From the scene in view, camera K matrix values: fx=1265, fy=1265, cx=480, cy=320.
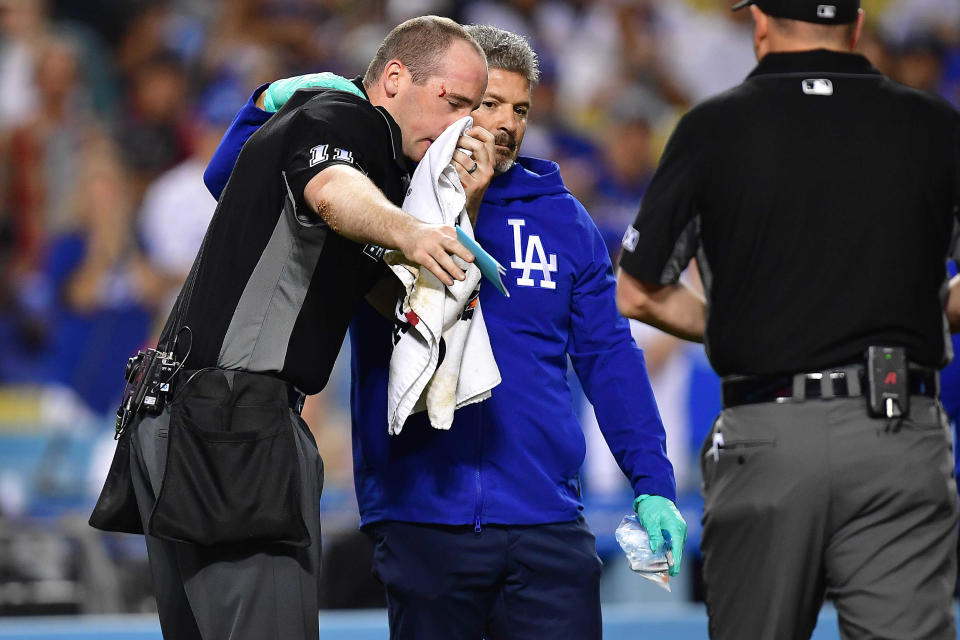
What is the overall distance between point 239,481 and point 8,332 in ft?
16.8

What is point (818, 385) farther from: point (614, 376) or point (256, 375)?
point (256, 375)

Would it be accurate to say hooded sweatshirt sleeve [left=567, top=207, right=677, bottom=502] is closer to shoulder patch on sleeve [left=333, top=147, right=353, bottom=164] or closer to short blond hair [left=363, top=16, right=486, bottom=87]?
short blond hair [left=363, top=16, right=486, bottom=87]

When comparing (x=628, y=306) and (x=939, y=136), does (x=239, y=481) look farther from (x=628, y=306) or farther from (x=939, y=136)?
(x=939, y=136)

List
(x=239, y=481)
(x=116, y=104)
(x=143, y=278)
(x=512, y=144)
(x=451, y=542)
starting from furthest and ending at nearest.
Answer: (x=116, y=104) → (x=143, y=278) → (x=512, y=144) → (x=451, y=542) → (x=239, y=481)

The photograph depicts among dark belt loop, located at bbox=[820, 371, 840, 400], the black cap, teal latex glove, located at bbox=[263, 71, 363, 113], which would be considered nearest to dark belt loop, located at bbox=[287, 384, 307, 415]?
teal latex glove, located at bbox=[263, 71, 363, 113]

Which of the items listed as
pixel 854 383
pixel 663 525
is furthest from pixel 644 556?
pixel 854 383

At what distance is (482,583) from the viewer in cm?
254

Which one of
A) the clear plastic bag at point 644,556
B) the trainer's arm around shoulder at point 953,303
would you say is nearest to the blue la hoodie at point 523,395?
the clear plastic bag at point 644,556

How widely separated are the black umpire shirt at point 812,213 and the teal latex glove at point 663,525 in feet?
1.52

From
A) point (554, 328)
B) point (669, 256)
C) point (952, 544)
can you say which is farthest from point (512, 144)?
point (952, 544)

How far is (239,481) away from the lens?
83.9 inches

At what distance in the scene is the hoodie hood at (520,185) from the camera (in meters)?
2.74

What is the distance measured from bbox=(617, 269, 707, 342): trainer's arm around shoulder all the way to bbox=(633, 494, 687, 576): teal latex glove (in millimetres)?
442

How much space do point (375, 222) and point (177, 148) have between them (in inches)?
216
